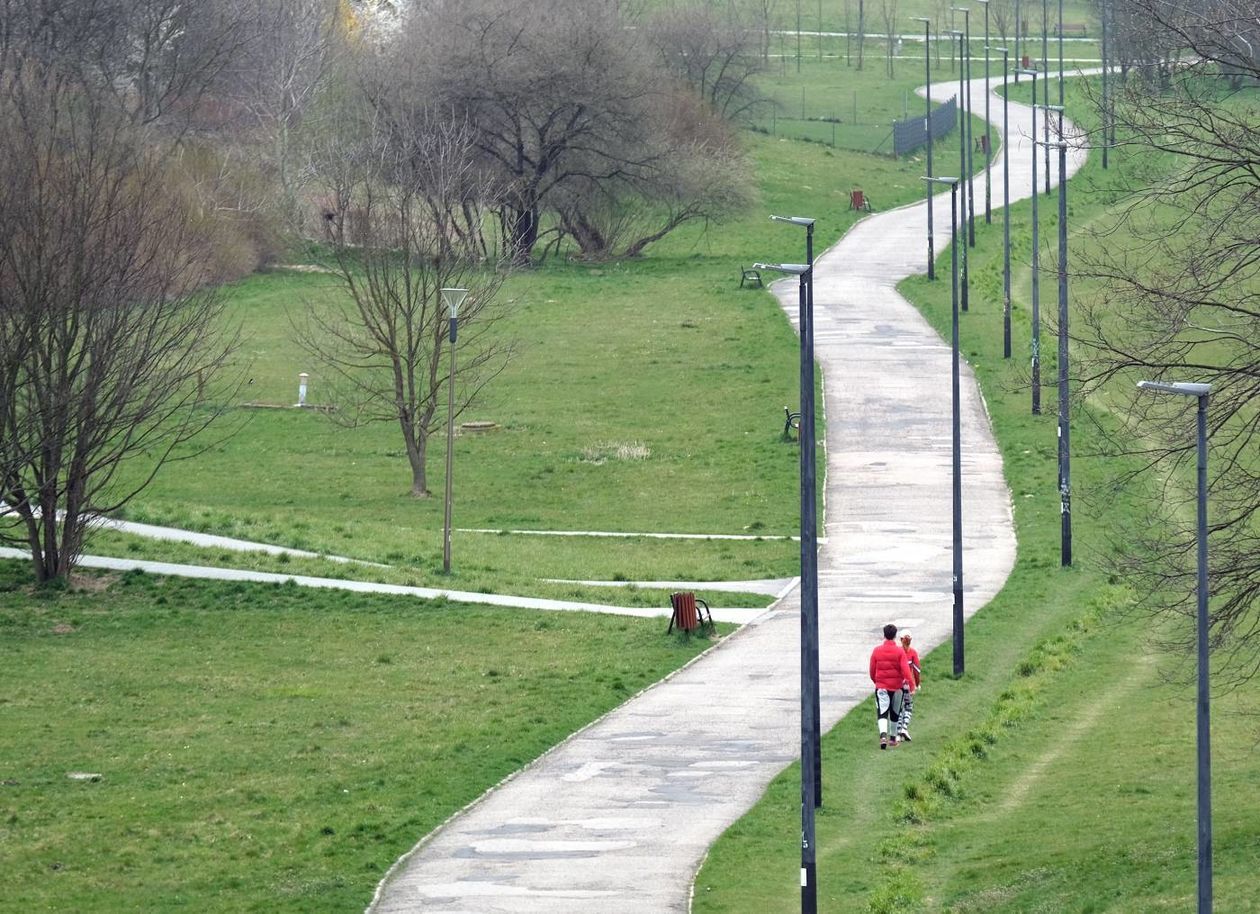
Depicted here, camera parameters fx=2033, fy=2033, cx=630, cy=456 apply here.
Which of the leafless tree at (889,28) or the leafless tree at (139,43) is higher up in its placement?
the leafless tree at (889,28)

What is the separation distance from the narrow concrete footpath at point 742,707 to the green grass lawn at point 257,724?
70 centimetres

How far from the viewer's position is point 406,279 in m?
47.7

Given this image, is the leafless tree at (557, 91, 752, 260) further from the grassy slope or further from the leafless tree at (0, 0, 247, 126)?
the leafless tree at (0, 0, 247, 126)

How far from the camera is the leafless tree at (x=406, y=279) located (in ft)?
160

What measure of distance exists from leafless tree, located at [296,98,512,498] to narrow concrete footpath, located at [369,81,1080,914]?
10.1m

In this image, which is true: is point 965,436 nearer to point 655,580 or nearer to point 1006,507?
point 1006,507

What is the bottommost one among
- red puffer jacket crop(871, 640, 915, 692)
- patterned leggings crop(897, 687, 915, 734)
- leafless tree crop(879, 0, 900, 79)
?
patterned leggings crop(897, 687, 915, 734)

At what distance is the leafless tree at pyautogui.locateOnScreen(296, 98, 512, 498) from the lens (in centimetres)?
4878

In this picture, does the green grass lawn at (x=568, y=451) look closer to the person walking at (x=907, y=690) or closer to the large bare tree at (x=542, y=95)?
the large bare tree at (x=542, y=95)

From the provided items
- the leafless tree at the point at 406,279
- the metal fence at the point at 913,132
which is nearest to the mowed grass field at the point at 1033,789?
the leafless tree at the point at 406,279

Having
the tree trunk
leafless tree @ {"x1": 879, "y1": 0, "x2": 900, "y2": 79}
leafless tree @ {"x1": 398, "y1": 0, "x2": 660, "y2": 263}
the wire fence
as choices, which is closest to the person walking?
the tree trunk

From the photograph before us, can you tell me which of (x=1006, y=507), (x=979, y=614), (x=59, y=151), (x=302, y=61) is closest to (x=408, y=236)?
(x=59, y=151)

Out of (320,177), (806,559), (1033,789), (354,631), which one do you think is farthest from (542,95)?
(806,559)

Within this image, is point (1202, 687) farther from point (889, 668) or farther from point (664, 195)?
point (664, 195)
